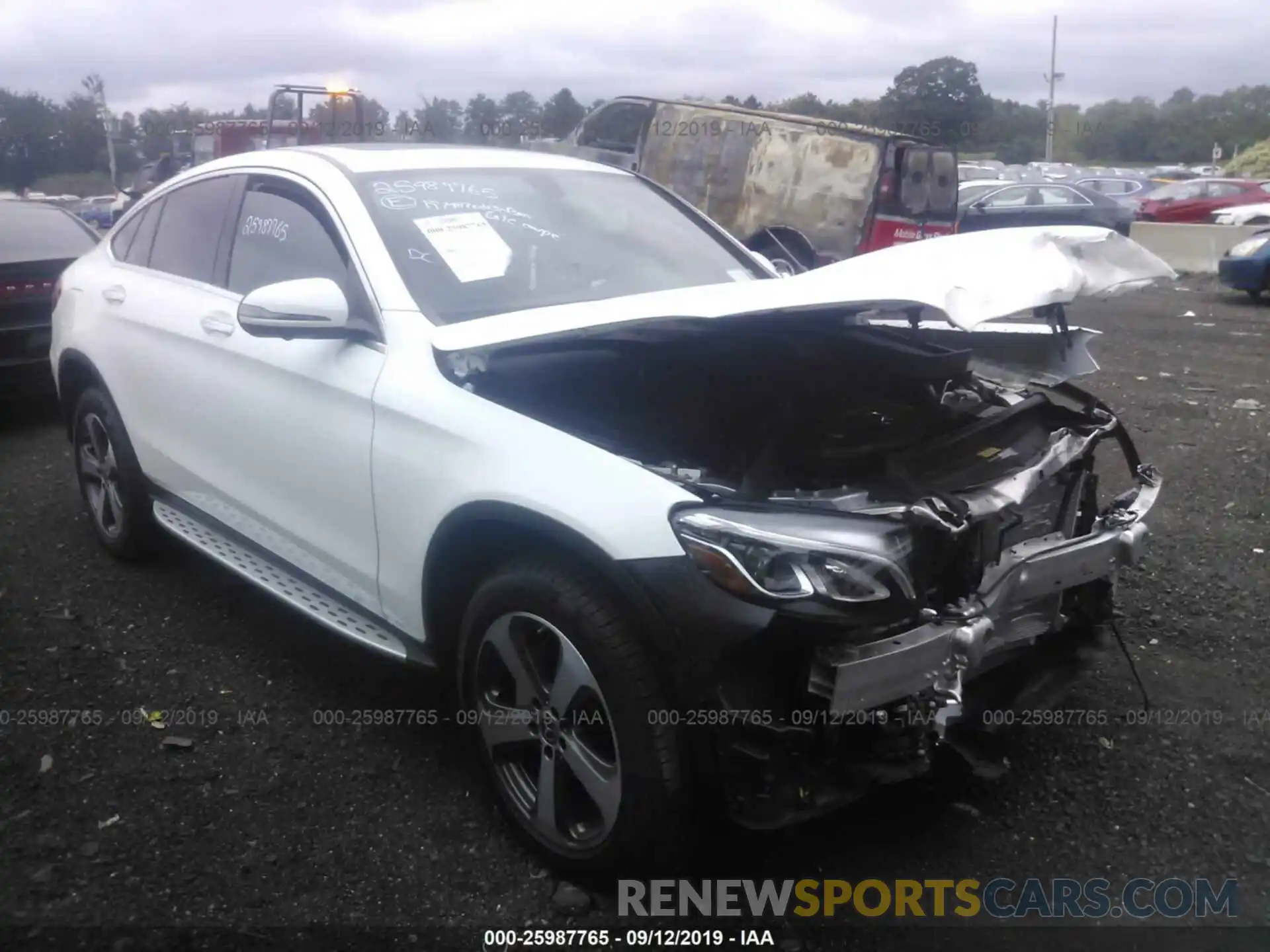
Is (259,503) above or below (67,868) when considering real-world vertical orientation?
above

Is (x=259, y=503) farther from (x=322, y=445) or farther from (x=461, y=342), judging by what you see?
(x=461, y=342)

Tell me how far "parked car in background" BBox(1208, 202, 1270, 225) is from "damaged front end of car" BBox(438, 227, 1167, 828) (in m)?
18.1

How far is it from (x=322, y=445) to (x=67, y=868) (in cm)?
133

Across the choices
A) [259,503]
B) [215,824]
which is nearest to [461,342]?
[259,503]

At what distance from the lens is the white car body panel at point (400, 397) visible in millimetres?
2547

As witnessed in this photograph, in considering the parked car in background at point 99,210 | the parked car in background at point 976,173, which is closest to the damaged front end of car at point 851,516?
the parked car in background at point 976,173

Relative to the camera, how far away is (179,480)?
14.0 feet

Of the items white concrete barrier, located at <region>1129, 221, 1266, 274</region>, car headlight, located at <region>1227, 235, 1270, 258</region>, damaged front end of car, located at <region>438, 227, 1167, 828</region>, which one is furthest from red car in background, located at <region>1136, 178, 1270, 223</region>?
damaged front end of car, located at <region>438, 227, 1167, 828</region>

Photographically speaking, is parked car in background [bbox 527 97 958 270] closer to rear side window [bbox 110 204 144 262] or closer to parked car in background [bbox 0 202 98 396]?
parked car in background [bbox 0 202 98 396]

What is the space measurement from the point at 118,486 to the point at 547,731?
116 inches

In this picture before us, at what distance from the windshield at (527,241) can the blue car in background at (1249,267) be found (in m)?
11.0

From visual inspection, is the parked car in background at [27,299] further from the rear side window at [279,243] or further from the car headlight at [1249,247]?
the car headlight at [1249,247]

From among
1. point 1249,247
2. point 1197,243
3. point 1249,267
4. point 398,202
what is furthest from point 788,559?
point 1197,243

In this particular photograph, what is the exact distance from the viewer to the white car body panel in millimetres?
2547
